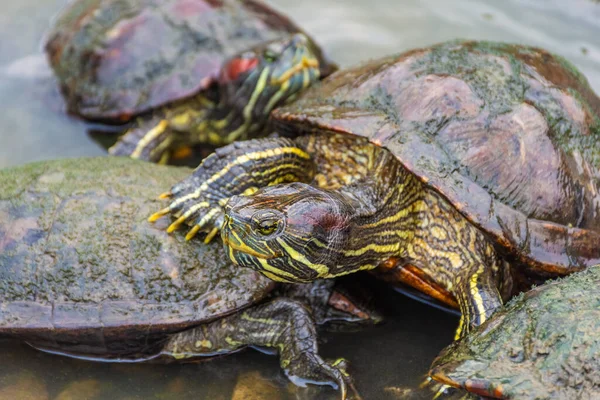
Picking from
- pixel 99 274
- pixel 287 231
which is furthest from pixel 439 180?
pixel 99 274

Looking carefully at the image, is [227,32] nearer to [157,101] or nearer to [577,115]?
[157,101]

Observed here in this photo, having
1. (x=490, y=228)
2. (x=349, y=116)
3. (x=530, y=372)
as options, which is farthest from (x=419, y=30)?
(x=530, y=372)

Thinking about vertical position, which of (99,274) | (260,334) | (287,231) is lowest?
(260,334)

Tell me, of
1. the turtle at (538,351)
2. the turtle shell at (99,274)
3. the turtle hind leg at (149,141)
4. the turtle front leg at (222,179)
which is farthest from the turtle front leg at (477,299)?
the turtle hind leg at (149,141)

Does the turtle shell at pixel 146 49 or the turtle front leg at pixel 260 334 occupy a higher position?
the turtle shell at pixel 146 49

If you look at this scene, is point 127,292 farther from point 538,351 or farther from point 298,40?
point 298,40

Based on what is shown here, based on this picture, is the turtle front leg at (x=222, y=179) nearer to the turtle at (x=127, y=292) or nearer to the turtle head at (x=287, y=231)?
the turtle at (x=127, y=292)
